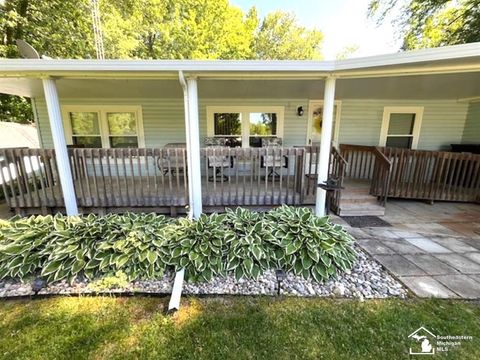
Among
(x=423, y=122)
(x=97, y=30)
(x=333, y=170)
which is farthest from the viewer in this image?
(x=97, y=30)

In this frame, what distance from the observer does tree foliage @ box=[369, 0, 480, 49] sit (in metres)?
8.00

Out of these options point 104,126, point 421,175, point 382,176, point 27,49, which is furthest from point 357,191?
point 27,49

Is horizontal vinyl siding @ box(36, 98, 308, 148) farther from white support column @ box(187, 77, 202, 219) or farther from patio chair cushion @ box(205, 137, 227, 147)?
white support column @ box(187, 77, 202, 219)

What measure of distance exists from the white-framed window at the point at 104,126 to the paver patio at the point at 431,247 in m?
5.56

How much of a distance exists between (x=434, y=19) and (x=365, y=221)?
391 inches

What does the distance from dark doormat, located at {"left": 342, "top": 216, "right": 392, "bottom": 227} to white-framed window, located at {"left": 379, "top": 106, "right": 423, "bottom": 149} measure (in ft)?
10.1

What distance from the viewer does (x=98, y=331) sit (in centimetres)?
200

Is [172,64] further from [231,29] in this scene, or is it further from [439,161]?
[231,29]

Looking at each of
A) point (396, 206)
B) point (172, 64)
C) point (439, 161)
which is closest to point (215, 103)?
point (172, 64)

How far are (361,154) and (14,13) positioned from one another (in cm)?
1315

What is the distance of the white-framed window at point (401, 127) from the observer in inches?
249

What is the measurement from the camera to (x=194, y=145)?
377 cm

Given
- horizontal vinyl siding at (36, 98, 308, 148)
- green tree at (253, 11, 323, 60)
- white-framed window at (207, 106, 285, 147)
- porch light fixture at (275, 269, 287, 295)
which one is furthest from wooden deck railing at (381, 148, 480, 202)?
green tree at (253, 11, 323, 60)

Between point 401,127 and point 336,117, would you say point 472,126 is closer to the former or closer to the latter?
point 401,127
